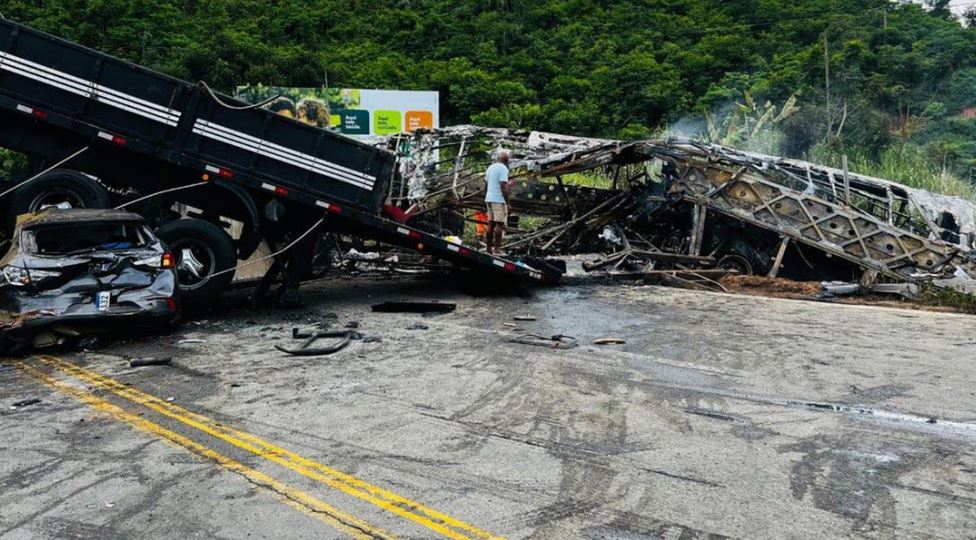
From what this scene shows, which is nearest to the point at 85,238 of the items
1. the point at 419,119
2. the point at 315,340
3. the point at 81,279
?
the point at 81,279

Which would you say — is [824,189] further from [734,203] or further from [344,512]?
[344,512]

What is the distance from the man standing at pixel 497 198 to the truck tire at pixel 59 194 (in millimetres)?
5829

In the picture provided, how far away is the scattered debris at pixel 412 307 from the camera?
1185cm

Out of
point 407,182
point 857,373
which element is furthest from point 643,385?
point 407,182

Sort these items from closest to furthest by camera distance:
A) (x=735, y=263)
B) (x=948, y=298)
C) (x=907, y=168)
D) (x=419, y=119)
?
(x=948, y=298) → (x=735, y=263) → (x=907, y=168) → (x=419, y=119)

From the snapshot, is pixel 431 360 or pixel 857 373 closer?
pixel 857 373

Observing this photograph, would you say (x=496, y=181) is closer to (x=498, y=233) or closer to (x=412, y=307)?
(x=498, y=233)

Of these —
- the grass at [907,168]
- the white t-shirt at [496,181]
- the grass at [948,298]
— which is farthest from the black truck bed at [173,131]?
the grass at [907,168]

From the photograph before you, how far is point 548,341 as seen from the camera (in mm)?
9367

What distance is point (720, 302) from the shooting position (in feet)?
42.2

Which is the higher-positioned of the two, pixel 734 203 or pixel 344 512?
pixel 734 203

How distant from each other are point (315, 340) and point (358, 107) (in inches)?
845

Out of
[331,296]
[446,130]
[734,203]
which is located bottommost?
[331,296]

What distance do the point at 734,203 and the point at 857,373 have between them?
7.75 metres
